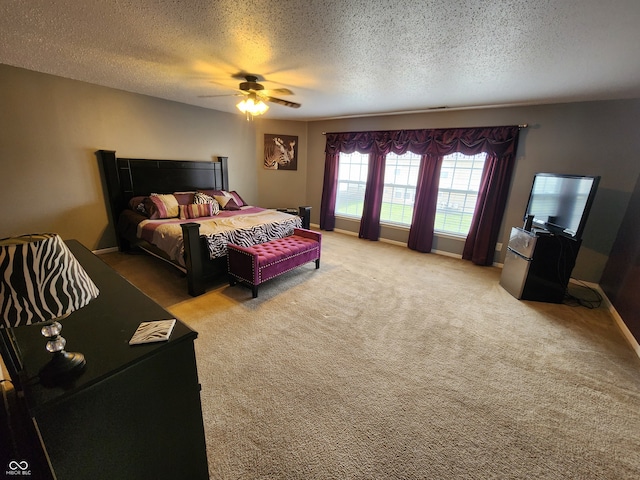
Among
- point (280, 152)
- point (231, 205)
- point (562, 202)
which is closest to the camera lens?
point (562, 202)

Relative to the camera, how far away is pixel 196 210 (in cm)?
378

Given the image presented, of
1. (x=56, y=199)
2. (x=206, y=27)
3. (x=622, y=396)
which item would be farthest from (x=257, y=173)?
(x=622, y=396)

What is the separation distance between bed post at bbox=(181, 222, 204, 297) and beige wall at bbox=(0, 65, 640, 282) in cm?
206

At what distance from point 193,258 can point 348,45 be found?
2.42 meters

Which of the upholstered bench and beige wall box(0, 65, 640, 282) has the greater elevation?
beige wall box(0, 65, 640, 282)

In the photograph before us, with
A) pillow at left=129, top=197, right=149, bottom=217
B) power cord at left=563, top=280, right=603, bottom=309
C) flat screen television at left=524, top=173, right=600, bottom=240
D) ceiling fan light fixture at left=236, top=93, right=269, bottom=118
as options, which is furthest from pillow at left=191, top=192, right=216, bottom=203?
power cord at left=563, top=280, right=603, bottom=309

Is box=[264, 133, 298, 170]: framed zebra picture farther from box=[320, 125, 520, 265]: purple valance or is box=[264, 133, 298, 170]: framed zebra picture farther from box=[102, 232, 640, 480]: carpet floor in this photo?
box=[102, 232, 640, 480]: carpet floor

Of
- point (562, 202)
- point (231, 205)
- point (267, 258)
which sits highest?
point (562, 202)

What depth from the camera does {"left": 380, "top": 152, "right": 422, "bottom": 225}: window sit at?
4.63 metres

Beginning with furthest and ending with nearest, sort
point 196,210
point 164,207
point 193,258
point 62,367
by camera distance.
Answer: point 196,210, point 164,207, point 193,258, point 62,367

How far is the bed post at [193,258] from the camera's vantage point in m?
2.67

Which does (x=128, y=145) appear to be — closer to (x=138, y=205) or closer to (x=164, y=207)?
(x=138, y=205)

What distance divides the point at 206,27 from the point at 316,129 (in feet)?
12.8

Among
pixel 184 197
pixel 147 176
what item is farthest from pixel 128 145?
pixel 184 197
